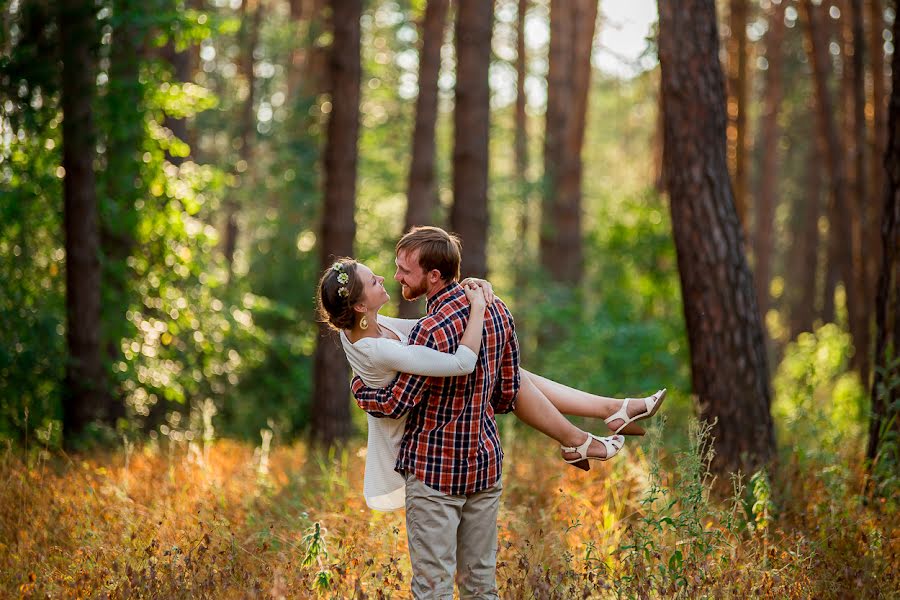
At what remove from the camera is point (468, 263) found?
39.2 feet

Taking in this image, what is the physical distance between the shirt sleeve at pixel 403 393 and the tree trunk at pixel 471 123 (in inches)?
284

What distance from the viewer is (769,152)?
829 inches

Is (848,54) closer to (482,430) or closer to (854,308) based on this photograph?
(854,308)

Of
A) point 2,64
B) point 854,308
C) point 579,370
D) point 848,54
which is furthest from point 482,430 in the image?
point 848,54

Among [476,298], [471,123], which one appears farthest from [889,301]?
[471,123]

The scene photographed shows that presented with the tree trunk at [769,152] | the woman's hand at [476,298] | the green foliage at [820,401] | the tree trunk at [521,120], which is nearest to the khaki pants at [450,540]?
the woman's hand at [476,298]

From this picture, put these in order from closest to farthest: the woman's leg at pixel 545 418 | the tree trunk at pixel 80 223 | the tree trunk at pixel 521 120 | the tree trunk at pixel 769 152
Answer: the woman's leg at pixel 545 418 → the tree trunk at pixel 80 223 → the tree trunk at pixel 769 152 → the tree trunk at pixel 521 120

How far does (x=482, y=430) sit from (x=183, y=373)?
775cm

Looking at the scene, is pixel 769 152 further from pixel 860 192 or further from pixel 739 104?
pixel 739 104

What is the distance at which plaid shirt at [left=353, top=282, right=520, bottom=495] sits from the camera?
4328 millimetres

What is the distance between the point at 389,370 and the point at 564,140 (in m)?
16.8

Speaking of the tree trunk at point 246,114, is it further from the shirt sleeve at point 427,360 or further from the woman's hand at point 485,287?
the shirt sleeve at point 427,360

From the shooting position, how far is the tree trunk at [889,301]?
6898mm

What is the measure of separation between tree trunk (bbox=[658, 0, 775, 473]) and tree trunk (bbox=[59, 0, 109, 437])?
5.56m
